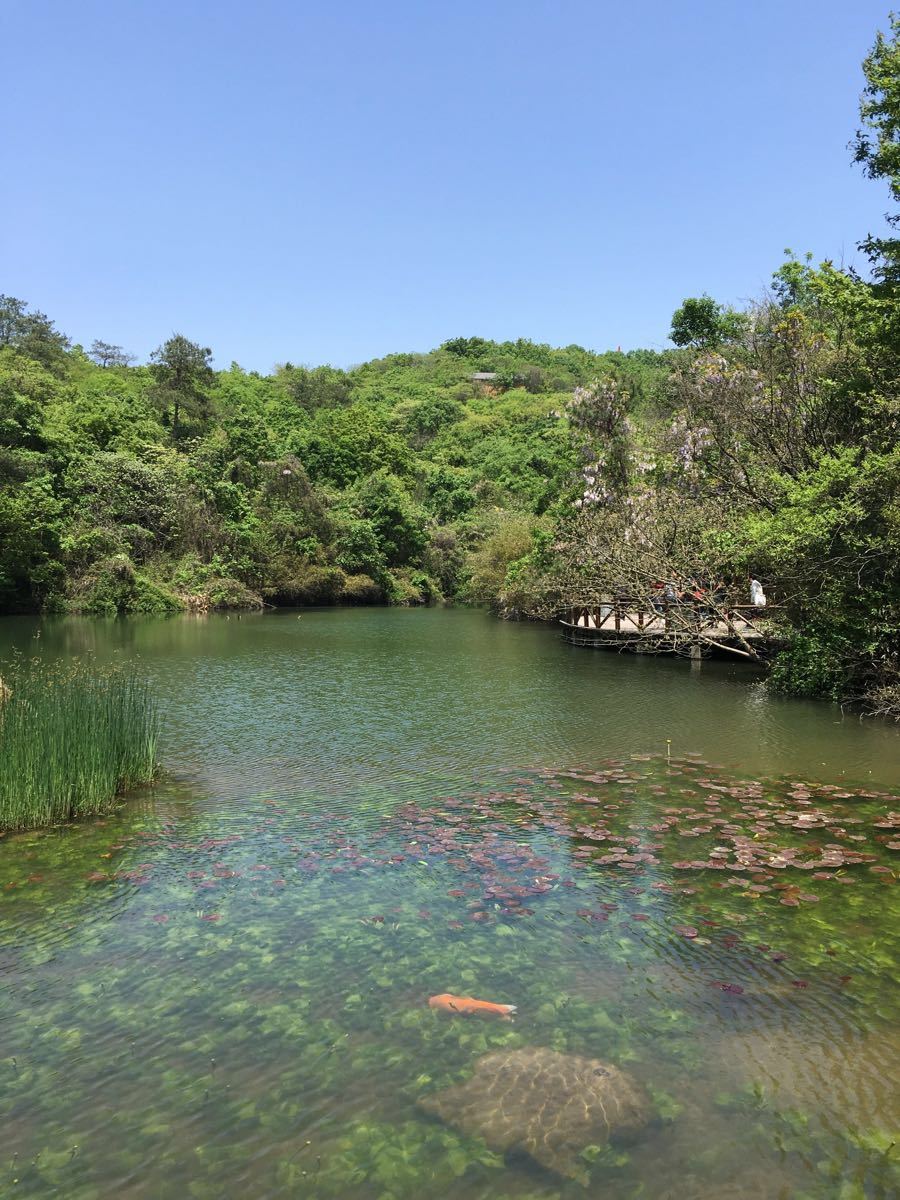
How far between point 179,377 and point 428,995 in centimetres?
5434

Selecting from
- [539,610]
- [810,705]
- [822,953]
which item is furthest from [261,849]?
[539,610]

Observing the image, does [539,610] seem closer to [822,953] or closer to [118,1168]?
[822,953]

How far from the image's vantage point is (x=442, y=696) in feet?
51.8

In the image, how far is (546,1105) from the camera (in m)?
3.62

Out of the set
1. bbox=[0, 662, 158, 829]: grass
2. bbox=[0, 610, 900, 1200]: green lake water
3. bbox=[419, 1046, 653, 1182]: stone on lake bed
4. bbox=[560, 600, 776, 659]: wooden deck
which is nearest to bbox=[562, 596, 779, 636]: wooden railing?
bbox=[560, 600, 776, 659]: wooden deck

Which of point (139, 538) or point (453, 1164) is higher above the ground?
Answer: point (139, 538)

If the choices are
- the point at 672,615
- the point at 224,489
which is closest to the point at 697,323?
the point at 672,615

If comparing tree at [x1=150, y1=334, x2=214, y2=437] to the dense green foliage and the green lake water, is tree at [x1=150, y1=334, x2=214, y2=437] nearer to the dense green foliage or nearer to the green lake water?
Answer: the dense green foliage

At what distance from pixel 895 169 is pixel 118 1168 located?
1413 cm

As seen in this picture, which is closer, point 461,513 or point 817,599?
point 817,599

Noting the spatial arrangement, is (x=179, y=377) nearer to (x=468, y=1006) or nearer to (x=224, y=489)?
(x=224, y=489)

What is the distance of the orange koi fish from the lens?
4426 mm

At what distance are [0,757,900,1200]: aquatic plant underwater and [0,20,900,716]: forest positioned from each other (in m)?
6.66

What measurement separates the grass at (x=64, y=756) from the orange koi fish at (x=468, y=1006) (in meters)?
4.79
